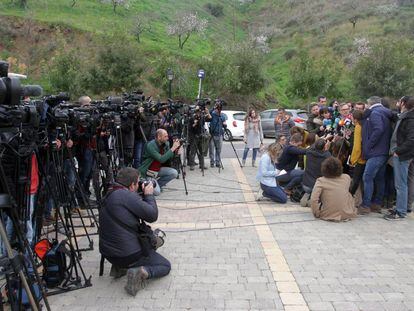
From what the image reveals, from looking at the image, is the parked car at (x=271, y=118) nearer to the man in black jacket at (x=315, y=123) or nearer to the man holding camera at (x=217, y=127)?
the man holding camera at (x=217, y=127)

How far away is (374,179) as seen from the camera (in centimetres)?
749

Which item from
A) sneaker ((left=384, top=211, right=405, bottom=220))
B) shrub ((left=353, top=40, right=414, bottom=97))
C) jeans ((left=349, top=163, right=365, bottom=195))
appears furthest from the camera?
shrub ((left=353, top=40, right=414, bottom=97))

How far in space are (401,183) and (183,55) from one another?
34119mm

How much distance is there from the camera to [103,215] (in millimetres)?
4586

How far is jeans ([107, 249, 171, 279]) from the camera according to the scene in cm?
456

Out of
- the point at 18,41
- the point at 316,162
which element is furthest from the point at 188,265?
the point at 18,41

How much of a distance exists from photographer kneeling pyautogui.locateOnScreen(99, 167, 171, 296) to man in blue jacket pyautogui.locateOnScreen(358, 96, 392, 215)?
408 centimetres

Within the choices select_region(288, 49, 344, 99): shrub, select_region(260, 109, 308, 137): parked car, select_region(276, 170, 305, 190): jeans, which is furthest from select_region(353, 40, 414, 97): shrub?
select_region(276, 170, 305, 190): jeans

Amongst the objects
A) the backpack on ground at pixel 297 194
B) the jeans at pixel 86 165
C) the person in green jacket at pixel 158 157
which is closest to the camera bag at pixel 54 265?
the jeans at pixel 86 165

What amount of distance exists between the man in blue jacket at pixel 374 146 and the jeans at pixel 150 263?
156 inches

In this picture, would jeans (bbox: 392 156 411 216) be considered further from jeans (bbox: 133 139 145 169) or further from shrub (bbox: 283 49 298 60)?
shrub (bbox: 283 49 298 60)

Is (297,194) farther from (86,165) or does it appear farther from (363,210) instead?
(86,165)

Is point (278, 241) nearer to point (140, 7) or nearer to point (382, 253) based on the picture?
point (382, 253)

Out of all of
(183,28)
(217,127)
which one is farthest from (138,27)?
(217,127)
